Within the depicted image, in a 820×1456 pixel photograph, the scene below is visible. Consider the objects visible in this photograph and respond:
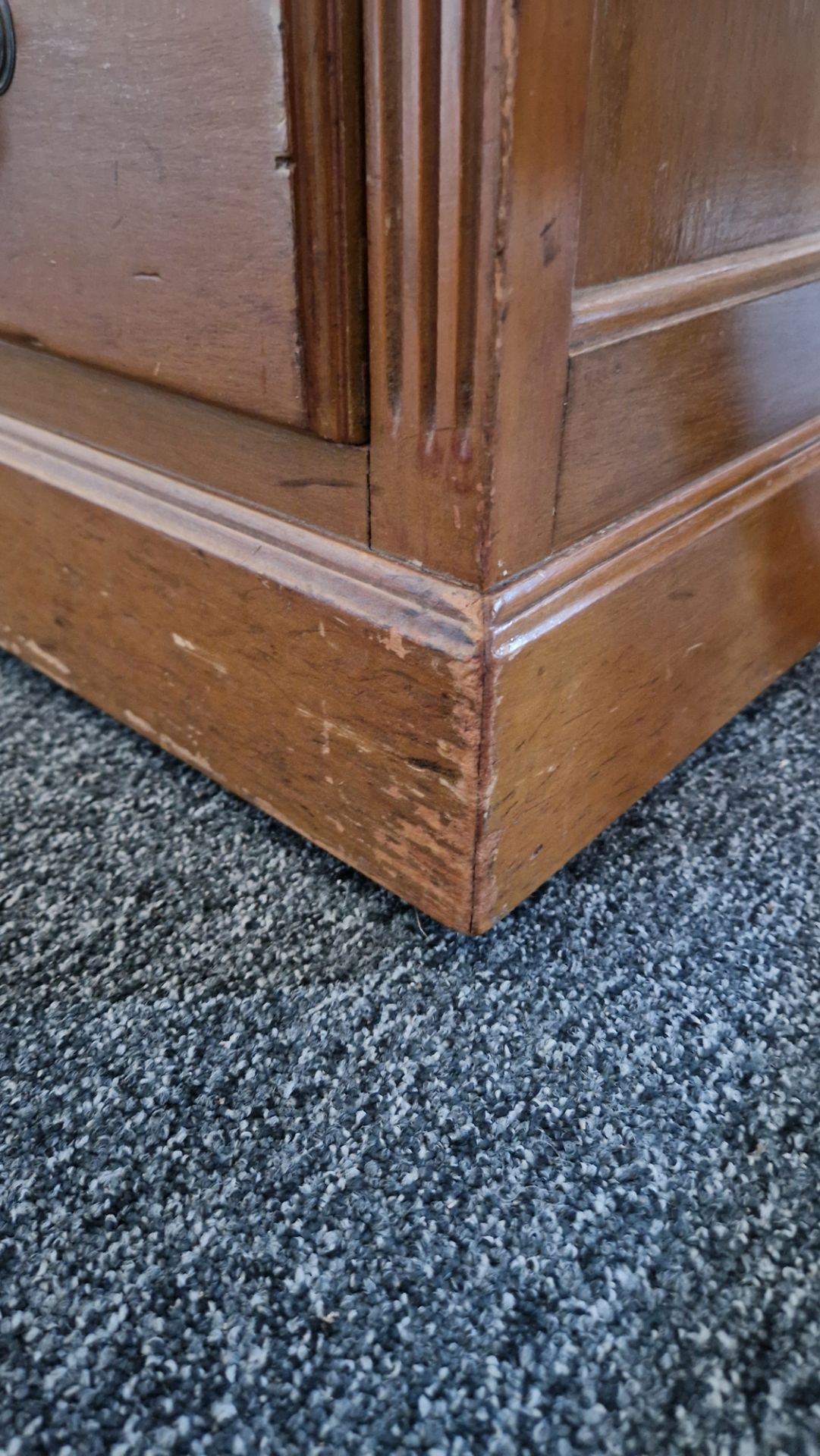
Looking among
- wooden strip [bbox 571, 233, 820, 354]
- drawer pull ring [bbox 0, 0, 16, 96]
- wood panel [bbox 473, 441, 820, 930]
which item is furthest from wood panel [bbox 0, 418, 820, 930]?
drawer pull ring [bbox 0, 0, 16, 96]

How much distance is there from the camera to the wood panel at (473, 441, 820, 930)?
0.49 metres

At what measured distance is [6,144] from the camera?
1.80 ft

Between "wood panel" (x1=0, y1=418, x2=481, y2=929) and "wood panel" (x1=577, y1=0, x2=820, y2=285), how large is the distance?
19 cm

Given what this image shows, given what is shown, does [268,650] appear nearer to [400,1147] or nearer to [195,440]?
[195,440]

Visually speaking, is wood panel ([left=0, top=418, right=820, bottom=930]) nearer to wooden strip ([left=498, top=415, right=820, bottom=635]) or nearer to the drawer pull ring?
wooden strip ([left=498, top=415, right=820, bottom=635])

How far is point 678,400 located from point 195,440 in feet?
0.89

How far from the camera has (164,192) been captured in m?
0.48

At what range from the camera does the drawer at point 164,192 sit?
0.43 metres

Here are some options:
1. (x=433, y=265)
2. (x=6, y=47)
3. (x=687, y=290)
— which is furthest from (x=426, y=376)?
(x=6, y=47)

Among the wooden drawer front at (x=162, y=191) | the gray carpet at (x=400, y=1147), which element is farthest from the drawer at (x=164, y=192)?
the gray carpet at (x=400, y=1147)

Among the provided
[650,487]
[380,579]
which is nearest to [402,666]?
[380,579]

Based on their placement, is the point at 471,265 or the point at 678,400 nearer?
the point at 471,265

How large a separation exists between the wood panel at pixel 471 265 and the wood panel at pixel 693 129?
0.03 meters

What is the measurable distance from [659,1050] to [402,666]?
0.24 m
